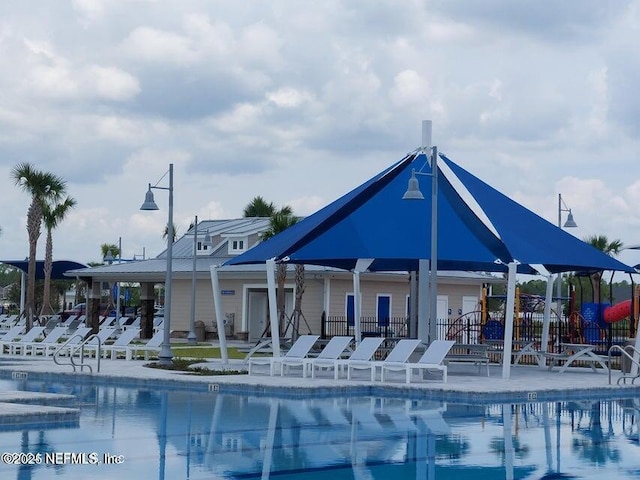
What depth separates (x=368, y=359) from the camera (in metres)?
23.2

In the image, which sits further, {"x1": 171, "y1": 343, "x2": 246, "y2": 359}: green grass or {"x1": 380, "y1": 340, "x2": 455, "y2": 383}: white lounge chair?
{"x1": 171, "y1": 343, "x2": 246, "y2": 359}: green grass

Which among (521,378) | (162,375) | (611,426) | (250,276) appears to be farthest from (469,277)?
(611,426)

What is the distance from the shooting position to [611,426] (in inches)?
640

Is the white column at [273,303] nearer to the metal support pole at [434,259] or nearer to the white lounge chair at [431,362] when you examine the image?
the metal support pole at [434,259]

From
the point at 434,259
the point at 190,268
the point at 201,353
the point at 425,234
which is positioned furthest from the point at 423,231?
the point at 190,268

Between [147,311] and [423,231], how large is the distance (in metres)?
23.9

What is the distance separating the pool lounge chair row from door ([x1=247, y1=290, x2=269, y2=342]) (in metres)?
20.5

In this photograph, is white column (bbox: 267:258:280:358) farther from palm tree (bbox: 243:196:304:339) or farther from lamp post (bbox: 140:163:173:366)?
palm tree (bbox: 243:196:304:339)

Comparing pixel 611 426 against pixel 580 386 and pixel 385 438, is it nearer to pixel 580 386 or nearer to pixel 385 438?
pixel 385 438

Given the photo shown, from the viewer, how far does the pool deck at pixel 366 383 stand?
2031 centimetres

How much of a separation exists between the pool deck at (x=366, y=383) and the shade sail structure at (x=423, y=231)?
2.69 metres

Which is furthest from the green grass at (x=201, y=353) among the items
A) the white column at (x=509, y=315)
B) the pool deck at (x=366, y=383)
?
the white column at (x=509, y=315)

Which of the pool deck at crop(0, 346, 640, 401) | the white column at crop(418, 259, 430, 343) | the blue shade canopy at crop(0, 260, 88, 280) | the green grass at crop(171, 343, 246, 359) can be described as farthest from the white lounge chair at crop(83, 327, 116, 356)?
the blue shade canopy at crop(0, 260, 88, 280)

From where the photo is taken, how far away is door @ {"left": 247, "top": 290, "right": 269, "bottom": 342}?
150ft
